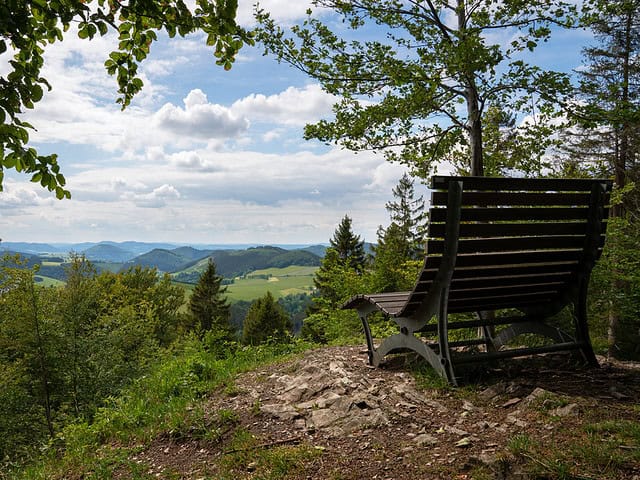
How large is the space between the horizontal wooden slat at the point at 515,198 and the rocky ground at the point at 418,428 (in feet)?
5.29

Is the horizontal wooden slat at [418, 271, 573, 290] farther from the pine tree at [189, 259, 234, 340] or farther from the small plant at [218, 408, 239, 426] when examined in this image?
the pine tree at [189, 259, 234, 340]

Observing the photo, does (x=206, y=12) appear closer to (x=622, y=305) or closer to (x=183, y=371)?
(x=183, y=371)

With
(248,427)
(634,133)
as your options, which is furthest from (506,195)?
(634,133)

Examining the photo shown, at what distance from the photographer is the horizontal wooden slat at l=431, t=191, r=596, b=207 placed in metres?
3.86

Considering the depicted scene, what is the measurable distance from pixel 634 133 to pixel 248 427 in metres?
15.3

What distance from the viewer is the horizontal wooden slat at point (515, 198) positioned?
3.86 metres

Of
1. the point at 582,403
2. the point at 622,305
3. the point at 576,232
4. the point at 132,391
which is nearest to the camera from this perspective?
the point at 582,403

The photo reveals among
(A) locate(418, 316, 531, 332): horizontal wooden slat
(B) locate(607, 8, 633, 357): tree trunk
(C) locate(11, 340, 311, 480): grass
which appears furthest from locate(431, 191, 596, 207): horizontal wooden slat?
(B) locate(607, 8, 633, 357): tree trunk

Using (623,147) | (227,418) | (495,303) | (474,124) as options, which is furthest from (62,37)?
(623,147)

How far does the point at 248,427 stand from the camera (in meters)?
4.03

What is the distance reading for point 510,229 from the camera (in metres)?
4.10

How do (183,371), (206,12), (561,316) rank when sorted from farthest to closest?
(561,316) → (183,371) → (206,12)

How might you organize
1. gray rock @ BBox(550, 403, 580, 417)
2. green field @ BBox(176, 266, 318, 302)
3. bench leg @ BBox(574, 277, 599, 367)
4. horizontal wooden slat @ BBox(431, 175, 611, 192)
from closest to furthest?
gray rock @ BBox(550, 403, 580, 417)
horizontal wooden slat @ BBox(431, 175, 611, 192)
bench leg @ BBox(574, 277, 599, 367)
green field @ BBox(176, 266, 318, 302)

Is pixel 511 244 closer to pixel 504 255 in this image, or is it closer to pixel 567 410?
pixel 504 255
